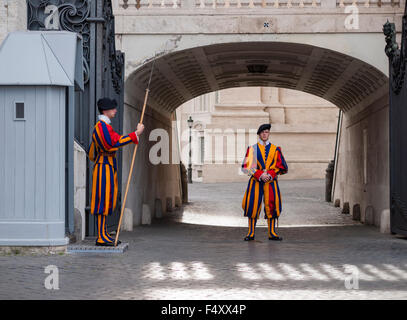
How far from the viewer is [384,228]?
14.6 meters

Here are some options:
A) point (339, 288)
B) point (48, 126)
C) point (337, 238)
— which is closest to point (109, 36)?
point (48, 126)

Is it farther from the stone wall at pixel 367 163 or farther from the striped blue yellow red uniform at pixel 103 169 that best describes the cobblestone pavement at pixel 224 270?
the stone wall at pixel 367 163

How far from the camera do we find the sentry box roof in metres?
9.86

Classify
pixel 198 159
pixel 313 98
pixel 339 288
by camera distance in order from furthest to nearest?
pixel 198 159
pixel 313 98
pixel 339 288

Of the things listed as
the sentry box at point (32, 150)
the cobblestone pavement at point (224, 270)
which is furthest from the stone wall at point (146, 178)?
the sentry box at point (32, 150)

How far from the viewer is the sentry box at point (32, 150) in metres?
9.78

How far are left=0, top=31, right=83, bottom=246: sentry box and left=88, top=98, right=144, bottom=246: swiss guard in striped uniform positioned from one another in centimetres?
43

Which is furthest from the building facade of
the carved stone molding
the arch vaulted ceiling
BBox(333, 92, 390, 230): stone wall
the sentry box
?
the sentry box

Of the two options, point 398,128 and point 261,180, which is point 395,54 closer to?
point 398,128

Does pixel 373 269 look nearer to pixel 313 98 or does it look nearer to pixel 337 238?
pixel 337 238

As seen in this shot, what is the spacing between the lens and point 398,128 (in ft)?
42.4

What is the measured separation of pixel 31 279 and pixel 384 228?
8795 millimetres

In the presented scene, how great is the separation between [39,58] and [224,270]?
3853mm

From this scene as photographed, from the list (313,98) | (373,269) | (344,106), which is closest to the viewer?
(373,269)
